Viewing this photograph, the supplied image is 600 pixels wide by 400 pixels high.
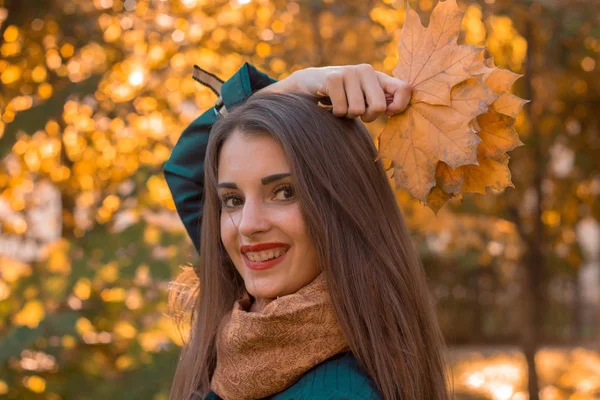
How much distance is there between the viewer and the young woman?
1.73 metres

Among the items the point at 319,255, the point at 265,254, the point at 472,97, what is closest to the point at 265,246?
the point at 265,254

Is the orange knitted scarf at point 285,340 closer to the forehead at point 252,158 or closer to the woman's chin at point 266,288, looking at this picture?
the woman's chin at point 266,288

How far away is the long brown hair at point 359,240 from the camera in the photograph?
1742mm

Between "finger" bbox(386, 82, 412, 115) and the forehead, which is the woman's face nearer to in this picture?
the forehead

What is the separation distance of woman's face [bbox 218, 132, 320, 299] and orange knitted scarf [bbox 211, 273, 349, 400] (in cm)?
6

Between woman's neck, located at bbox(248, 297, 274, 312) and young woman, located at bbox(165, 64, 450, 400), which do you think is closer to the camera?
young woman, located at bbox(165, 64, 450, 400)

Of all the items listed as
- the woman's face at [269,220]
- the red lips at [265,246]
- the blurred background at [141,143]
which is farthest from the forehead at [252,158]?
the blurred background at [141,143]

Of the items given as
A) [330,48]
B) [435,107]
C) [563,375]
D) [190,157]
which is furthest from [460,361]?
[435,107]

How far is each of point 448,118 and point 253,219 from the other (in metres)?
0.49

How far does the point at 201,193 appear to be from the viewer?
2.36 metres

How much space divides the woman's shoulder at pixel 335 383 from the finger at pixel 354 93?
1.78 ft

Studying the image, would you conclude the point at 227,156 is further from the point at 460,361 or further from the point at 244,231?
the point at 460,361

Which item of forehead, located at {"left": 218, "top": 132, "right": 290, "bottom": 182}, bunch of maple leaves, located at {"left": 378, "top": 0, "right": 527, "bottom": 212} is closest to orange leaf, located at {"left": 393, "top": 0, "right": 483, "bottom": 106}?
bunch of maple leaves, located at {"left": 378, "top": 0, "right": 527, "bottom": 212}

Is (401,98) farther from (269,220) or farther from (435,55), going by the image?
(269,220)
